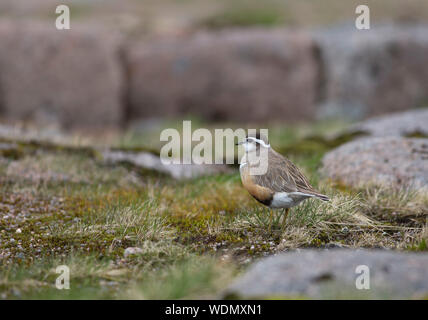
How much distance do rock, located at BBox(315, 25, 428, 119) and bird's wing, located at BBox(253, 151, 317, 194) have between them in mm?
8283

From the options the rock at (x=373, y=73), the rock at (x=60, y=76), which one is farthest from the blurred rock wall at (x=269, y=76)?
the rock at (x=60, y=76)

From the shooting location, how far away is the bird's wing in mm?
5211

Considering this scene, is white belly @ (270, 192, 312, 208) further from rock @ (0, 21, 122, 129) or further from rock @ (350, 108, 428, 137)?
rock @ (0, 21, 122, 129)

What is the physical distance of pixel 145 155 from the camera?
811cm

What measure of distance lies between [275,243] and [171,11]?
40.0 ft

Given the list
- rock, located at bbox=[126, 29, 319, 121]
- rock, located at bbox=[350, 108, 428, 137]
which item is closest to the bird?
rock, located at bbox=[350, 108, 428, 137]

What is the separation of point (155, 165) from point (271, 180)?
295 cm

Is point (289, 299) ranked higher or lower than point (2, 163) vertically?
lower

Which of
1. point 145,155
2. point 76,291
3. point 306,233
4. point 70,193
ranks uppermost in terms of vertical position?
point 145,155

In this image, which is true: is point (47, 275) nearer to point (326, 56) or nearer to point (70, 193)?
point (70, 193)

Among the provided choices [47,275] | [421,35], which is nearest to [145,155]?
[47,275]

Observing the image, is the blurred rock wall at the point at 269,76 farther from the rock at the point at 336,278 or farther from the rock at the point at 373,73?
the rock at the point at 336,278

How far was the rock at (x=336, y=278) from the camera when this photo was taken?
12.0ft

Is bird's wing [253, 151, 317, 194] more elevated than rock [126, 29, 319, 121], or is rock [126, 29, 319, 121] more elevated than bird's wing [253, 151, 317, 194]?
rock [126, 29, 319, 121]
